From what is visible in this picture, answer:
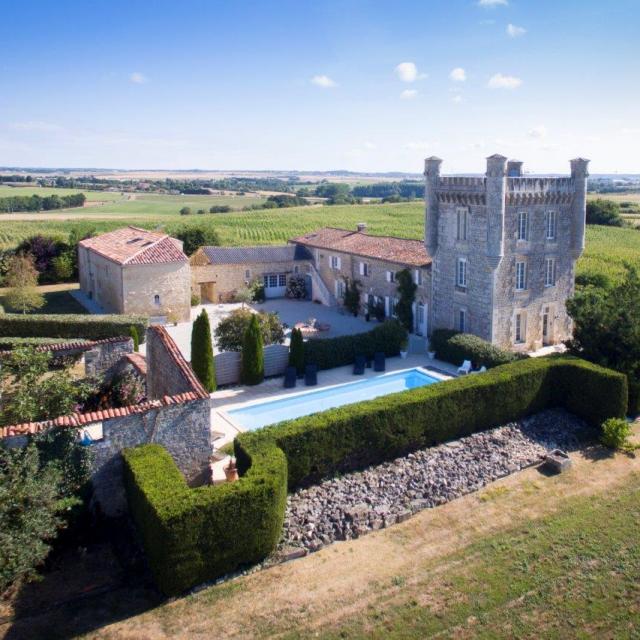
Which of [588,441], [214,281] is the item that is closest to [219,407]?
[588,441]

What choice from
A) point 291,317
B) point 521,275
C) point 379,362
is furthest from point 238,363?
point 521,275

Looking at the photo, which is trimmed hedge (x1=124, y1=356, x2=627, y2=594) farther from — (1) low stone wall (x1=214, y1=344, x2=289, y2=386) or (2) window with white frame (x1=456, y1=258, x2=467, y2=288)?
(1) low stone wall (x1=214, y1=344, x2=289, y2=386)

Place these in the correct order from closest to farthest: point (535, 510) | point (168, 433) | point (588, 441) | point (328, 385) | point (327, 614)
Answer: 1. point (327, 614)
2. point (168, 433)
3. point (535, 510)
4. point (588, 441)
5. point (328, 385)

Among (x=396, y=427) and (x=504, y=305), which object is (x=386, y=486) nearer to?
(x=396, y=427)

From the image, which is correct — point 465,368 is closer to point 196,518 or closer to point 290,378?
point 290,378

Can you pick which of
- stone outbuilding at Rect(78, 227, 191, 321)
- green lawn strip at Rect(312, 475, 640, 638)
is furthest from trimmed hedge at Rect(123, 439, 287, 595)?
stone outbuilding at Rect(78, 227, 191, 321)

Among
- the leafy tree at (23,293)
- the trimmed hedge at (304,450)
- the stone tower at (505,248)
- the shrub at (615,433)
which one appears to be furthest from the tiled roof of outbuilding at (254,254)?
the shrub at (615,433)

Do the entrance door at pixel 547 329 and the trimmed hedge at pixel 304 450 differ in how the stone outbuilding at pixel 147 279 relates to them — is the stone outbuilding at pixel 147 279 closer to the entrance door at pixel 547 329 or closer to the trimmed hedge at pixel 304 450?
the entrance door at pixel 547 329
